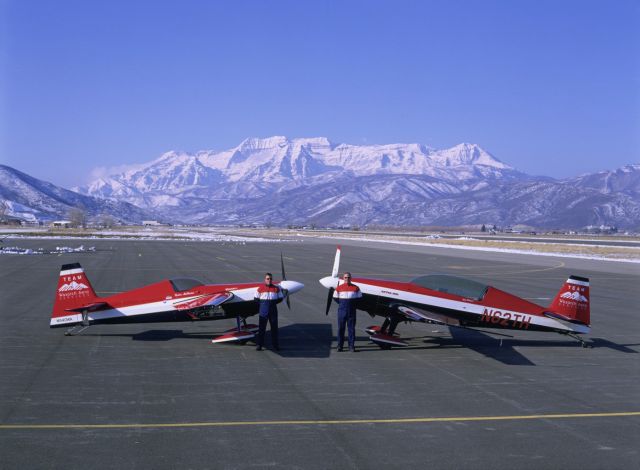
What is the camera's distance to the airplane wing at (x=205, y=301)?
16531mm

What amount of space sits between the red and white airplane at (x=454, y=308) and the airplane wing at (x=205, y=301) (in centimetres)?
262

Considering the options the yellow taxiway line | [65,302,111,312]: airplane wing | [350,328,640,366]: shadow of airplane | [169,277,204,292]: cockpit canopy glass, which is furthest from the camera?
[169,277,204,292]: cockpit canopy glass

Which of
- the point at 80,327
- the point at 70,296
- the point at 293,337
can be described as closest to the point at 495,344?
the point at 293,337

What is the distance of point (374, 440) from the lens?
372 inches

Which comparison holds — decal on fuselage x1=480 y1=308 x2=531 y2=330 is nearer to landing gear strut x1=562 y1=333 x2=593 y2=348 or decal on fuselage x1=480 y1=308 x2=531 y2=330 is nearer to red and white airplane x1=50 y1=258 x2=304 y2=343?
landing gear strut x1=562 y1=333 x2=593 y2=348

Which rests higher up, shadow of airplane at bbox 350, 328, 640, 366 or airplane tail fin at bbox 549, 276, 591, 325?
airplane tail fin at bbox 549, 276, 591, 325

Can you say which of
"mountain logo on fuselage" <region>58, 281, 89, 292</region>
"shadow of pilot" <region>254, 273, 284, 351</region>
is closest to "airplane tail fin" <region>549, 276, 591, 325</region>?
"shadow of pilot" <region>254, 273, 284, 351</region>

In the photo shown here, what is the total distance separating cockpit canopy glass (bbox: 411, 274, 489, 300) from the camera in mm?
17203

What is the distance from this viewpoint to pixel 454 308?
16.9 metres

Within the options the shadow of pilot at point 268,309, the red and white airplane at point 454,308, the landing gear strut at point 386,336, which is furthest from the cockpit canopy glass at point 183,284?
the landing gear strut at point 386,336

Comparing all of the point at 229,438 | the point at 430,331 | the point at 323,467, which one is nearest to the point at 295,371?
the point at 229,438

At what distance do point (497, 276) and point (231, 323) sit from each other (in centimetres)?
2473

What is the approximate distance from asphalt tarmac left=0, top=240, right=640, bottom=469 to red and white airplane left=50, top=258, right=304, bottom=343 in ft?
1.98

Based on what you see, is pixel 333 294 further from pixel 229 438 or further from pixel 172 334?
pixel 229 438
